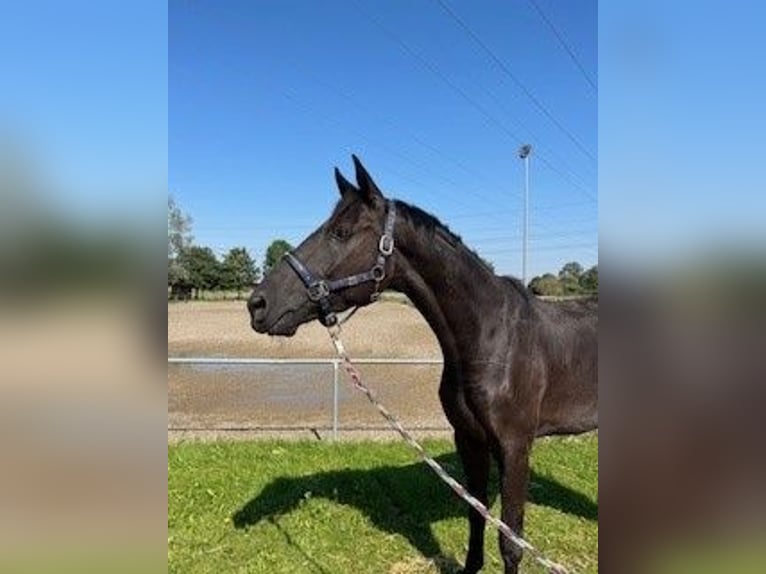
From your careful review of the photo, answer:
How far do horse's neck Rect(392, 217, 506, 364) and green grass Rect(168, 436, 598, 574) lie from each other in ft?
6.30

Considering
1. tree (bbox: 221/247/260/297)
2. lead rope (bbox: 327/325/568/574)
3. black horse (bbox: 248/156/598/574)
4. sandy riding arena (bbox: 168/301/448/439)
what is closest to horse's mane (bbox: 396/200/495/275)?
black horse (bbox: 248/156/598/574)

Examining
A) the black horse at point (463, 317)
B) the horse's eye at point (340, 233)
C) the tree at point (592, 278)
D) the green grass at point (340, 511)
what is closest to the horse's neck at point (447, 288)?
the black horse at point (463, 317)

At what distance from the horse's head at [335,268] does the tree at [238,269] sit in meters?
53.6

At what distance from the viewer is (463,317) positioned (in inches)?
155

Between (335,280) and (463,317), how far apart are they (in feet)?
2.72

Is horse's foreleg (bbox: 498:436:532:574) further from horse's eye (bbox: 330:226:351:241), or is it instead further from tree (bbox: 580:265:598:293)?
horse's eye (bbox: 330:226:351:241)
